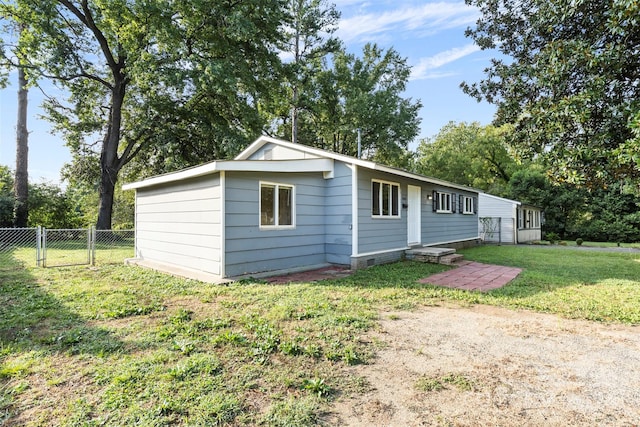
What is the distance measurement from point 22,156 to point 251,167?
47.6 feet

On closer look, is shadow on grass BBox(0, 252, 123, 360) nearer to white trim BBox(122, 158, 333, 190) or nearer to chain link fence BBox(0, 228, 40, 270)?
white trim BBox(122, 158, 333, 190)

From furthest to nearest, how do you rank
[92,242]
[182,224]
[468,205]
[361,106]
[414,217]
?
[361,106], [468,205], [414,217], [92,242], [182,224]

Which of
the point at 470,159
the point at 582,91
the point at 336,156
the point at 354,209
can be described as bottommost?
the point at 354,209

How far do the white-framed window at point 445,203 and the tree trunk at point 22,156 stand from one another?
57.8 ft

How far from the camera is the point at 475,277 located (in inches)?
277

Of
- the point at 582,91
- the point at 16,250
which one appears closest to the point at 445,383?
the point at 582,91

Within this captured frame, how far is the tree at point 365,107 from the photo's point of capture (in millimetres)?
22719

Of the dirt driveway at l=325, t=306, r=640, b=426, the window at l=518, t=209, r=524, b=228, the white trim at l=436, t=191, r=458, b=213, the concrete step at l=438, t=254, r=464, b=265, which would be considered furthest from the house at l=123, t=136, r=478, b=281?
the window at l=518, t=209, r=524, b=228

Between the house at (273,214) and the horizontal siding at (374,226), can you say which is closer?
the house at (273,214)

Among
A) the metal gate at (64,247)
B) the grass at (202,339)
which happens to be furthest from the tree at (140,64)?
the grass at (202,339)

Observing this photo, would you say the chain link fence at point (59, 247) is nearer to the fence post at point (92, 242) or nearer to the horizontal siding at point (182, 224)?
the fence post at point (92, 242)

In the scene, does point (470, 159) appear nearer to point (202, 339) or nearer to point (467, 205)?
point (467, 205)

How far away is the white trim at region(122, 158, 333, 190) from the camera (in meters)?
6.03

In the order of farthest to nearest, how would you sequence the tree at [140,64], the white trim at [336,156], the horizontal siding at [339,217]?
1. the tree at [140,64]
2. the horizontal siding at [339,217]
3. the white trim at [336,156]
